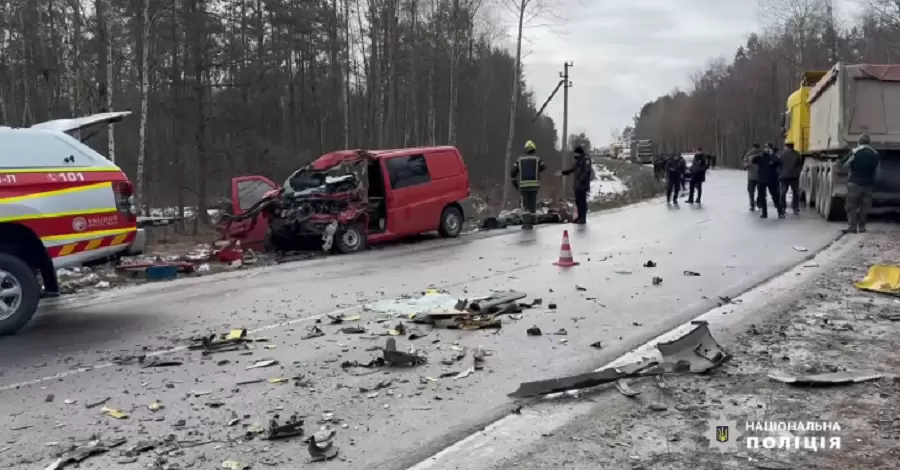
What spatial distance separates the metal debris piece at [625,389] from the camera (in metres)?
5.01

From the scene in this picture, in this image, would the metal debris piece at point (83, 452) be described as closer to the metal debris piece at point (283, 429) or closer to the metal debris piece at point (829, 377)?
the metal debris piece at point (283, 429)

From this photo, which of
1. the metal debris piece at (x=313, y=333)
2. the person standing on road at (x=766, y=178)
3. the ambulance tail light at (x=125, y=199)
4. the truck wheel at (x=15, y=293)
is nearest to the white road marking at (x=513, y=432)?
the metal debris piece at (x=313, y=333)

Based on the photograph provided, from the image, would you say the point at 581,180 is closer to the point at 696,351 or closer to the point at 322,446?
the point at 696,351

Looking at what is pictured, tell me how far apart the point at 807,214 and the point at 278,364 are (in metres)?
17.3

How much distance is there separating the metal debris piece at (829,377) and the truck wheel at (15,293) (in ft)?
22.2

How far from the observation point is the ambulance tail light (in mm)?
7934

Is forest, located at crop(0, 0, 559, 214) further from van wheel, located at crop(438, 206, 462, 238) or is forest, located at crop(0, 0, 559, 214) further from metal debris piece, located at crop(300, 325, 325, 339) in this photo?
metal debris piece, located at crop(300, 325, 325, 339)

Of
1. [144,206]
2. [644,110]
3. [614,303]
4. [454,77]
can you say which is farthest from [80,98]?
[644,110]

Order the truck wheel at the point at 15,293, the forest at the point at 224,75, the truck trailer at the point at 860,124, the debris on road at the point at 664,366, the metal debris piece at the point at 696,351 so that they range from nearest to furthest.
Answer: the debris on road at the point at 664,366 < the metal debris piece at the point at 696,351 < the truck wheel at the point at 15,293 < the truck trailer at the point at 860,124 < the forest at the point at 224,75

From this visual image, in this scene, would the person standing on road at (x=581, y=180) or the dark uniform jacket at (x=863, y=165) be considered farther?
the person standing on road at (x=581, y=180)

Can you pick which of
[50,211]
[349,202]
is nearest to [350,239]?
[349,202]

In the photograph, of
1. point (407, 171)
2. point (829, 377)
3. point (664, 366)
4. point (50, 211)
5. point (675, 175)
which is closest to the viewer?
point (829, 377)

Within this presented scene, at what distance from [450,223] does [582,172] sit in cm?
392

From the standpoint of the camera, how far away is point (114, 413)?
15.9 feet
